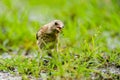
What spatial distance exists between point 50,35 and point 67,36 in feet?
5.45

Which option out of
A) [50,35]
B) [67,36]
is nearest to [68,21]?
[67,36]

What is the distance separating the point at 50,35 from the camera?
3.94 m

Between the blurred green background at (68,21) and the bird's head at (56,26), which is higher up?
the blurred green background at (68,21)

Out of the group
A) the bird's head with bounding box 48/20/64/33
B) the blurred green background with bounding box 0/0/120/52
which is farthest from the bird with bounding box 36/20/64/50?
the blurred green background with bounding box 0/0/120/52

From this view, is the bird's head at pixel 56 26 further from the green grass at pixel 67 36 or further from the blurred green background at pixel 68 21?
the blurred green background at pixel 68 21

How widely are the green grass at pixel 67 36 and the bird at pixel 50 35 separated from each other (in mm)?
74

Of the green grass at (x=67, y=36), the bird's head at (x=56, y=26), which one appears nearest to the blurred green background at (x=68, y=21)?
the green grass at (x=67, y=36)

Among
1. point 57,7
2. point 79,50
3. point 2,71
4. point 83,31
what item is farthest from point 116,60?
point 57,7

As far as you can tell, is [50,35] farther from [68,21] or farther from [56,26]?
[68,21]

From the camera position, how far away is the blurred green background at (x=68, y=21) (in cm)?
562

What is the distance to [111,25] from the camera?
621 centimetres

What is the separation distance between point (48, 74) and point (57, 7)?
383cm

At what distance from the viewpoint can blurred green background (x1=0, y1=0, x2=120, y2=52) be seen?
5.62 meters

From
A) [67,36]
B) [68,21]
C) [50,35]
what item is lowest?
[50,35]
